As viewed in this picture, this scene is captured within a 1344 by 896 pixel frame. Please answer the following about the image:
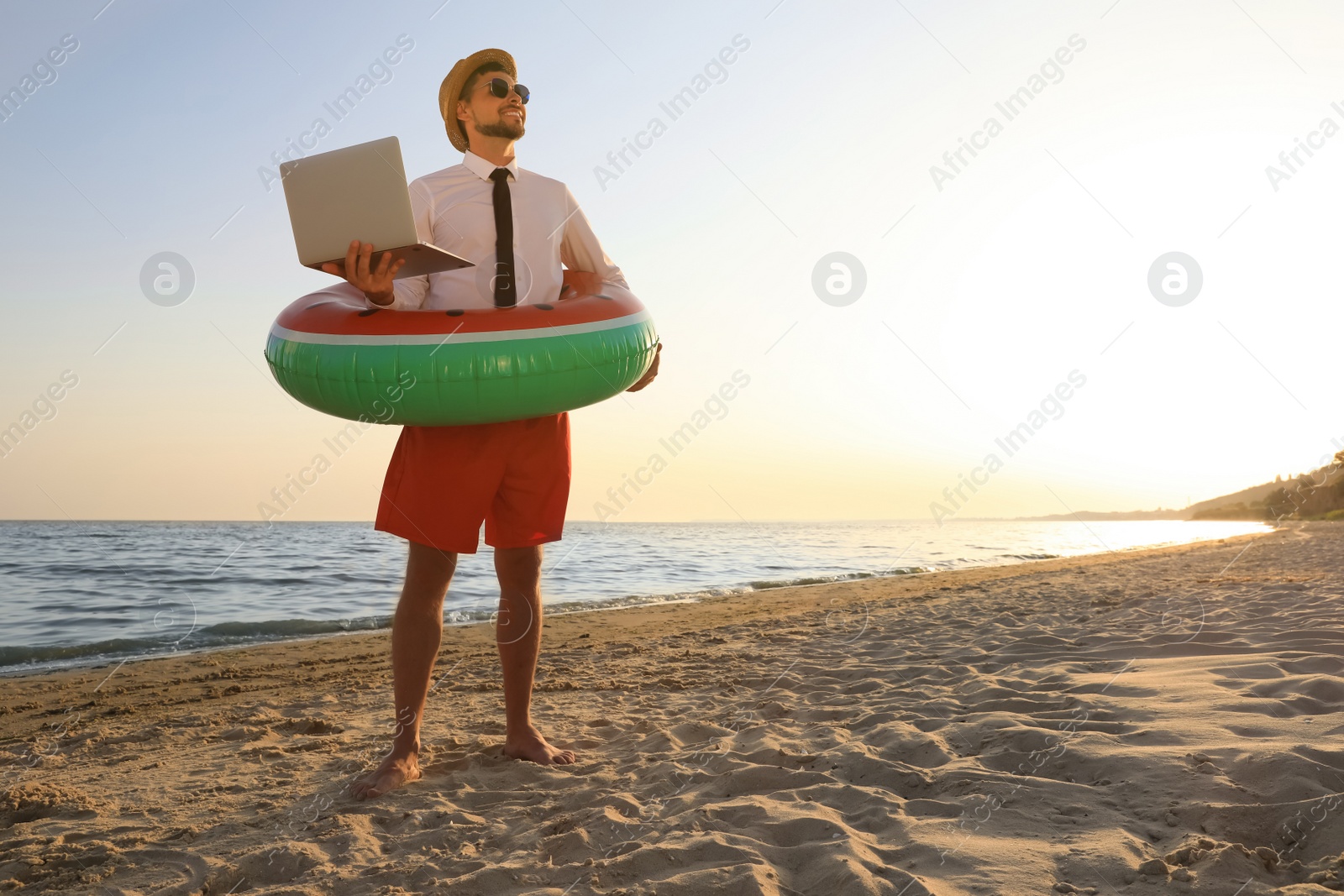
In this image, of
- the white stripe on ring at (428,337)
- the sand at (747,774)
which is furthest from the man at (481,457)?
the sand at (747,774)

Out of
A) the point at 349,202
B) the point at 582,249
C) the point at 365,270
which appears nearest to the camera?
the point at 349,202

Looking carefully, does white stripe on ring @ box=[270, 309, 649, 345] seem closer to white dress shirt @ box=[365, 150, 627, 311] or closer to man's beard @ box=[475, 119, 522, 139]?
white dress shirt @ box=[365, 150, 627, 311]

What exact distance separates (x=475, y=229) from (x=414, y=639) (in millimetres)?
1314

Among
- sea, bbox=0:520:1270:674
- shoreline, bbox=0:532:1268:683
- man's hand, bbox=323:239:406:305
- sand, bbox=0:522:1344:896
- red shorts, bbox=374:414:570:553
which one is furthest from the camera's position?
sea, bbox=0:520:1270:674

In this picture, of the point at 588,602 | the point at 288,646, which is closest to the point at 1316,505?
the point at 588,602

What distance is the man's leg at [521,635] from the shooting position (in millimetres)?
2555

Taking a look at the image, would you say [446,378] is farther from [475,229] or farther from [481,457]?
[475,229]

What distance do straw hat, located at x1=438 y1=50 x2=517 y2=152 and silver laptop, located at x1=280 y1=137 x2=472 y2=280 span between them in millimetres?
710

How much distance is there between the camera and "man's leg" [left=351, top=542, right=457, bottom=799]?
2377mm

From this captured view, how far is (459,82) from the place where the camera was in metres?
2.55

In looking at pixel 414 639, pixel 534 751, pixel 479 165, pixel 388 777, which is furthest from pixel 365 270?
pixel 534 751

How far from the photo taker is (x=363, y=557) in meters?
12.4

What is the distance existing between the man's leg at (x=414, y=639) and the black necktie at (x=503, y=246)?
0.84m

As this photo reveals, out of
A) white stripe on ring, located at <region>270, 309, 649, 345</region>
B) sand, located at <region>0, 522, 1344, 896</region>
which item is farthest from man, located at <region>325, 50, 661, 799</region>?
sand, located at <region>0, 522, 1344, 896</region>
